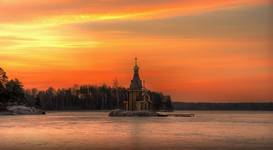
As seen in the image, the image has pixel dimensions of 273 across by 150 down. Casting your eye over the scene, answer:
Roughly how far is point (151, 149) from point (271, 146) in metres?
10.2

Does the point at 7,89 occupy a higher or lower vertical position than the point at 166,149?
higher

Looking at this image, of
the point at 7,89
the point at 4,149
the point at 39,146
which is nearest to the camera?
the point at 4,149

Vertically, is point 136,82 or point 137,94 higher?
point 136,82

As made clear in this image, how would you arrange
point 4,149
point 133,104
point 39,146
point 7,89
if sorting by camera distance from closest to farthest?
point 4,149
point 39,146
point 133,104
point 7,89

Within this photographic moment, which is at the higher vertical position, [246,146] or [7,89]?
[7,89]

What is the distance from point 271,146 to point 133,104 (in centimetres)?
9093

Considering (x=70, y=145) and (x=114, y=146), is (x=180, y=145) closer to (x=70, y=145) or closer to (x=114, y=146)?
(x=114, y=146)

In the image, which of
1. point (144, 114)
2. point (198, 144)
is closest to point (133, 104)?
point (144, 114)

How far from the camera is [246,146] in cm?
4569

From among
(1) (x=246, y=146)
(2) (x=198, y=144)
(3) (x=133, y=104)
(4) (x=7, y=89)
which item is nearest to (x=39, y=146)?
(2) (x=198, y=144)

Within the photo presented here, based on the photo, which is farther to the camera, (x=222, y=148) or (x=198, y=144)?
(x=198, y=144)

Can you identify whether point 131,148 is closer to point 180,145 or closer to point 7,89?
point 180,145

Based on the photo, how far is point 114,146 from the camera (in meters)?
45.1

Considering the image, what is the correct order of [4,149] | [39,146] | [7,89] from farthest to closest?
[7,89] → [39,146] → [4,149]
